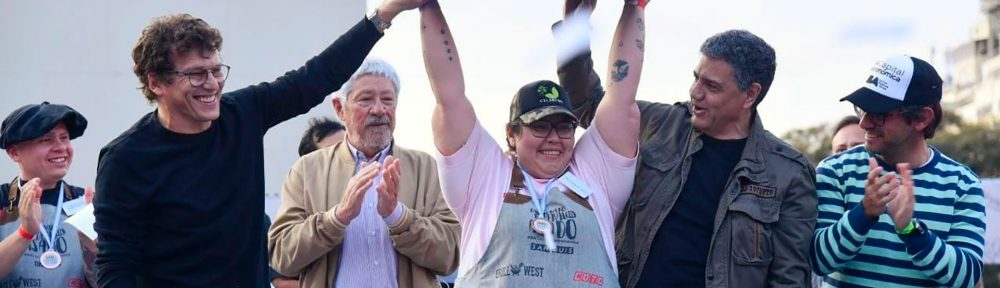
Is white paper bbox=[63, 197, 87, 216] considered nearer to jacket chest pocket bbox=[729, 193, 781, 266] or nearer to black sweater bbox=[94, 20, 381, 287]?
black sweater bbox=[94, 20, 381, 287]

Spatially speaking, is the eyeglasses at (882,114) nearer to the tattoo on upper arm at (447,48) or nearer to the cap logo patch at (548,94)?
the cap logo patch at (548,94)

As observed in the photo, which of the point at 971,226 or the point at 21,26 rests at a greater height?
the point at 21,26

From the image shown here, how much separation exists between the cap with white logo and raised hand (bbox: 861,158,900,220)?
35cm

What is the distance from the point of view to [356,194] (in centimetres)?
498

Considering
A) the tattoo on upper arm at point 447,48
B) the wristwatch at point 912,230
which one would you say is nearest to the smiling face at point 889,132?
the wristwatch at point 912,230

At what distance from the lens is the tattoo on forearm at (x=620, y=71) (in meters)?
4.86

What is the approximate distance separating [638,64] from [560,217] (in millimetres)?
685

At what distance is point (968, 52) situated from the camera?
7094cm

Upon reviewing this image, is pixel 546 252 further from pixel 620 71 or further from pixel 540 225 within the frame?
pixel 620 71

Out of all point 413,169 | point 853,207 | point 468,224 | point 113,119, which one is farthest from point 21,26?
point 853,207

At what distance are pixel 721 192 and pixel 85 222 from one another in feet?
8.68

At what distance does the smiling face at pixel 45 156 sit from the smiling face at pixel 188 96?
154 centimetres

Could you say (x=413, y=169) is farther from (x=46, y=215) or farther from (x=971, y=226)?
(x=971, y=226)

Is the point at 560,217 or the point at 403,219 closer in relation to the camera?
the point at 560,217
